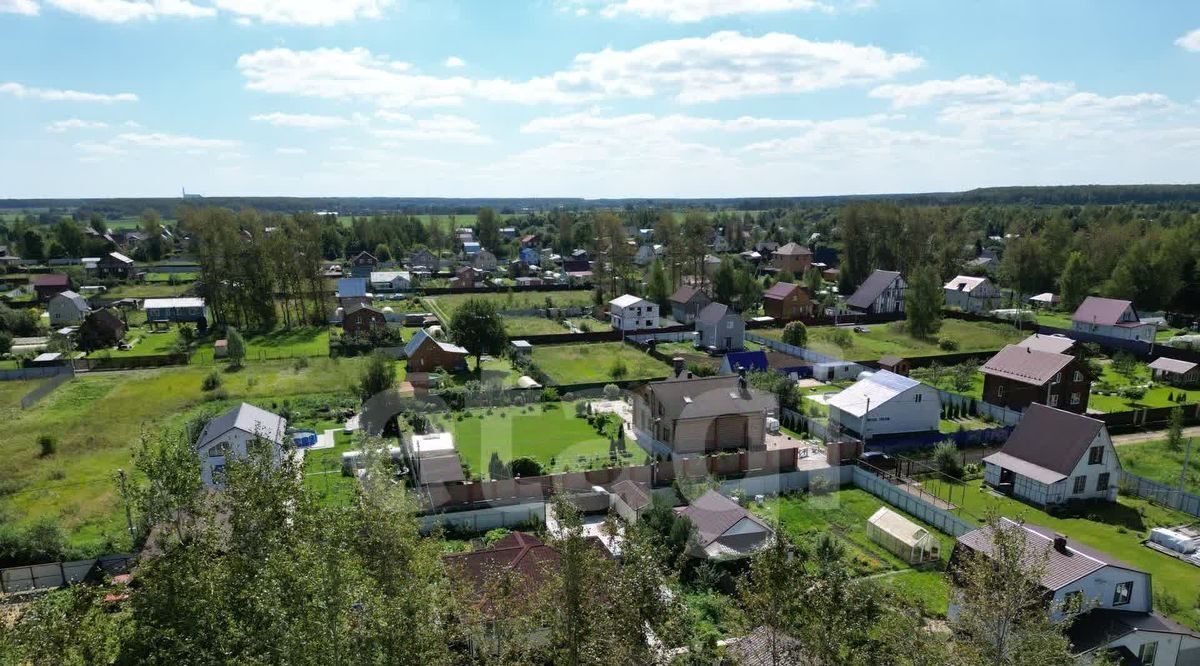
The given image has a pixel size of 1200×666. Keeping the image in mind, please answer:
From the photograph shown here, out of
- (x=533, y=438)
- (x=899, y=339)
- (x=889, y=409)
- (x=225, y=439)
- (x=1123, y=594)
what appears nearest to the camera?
(x=1123, y=594)

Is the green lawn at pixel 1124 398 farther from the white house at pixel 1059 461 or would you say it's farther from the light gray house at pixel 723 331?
the light gray house at pixel 723 331

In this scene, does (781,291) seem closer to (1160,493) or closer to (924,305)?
(924,305)

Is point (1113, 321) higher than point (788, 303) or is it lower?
higher

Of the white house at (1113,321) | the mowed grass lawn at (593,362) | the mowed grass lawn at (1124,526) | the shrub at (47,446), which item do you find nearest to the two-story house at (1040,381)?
the mowed grass lawn at (1124,526)

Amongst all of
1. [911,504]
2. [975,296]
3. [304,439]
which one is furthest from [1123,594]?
[975,296]

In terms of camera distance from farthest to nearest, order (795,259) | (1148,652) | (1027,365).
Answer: (795,259) → (1027,365) → (1148,652)

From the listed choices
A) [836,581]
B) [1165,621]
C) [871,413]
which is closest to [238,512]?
[836,581]
